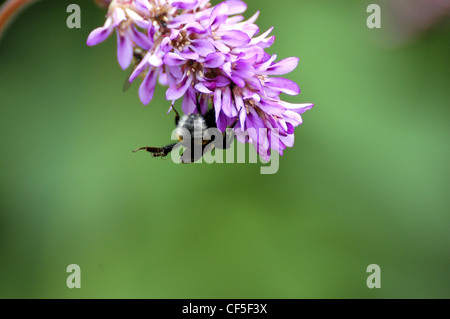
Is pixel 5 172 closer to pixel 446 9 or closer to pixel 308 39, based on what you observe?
pixel 308 39

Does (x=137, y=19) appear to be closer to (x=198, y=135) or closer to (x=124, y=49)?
(x=124, y=49)

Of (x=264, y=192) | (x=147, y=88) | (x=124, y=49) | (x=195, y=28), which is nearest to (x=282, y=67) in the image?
(x=195, y=28)

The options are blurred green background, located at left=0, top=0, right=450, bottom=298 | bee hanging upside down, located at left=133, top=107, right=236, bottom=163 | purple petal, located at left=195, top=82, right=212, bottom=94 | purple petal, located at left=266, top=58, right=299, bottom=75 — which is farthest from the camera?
blurred green background, located at left=0, top=0, right=450, bottom=298

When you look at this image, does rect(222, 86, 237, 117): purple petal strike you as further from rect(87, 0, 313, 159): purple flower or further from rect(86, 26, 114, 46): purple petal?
rect(86, 26, 114, 46): purple petal

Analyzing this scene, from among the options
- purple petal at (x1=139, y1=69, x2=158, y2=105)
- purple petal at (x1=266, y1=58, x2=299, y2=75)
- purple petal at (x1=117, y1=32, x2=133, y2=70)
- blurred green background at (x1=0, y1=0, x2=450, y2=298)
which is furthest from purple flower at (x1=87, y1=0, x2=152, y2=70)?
blurred green background at (x1=0, y1=0, x2=450, y2=298)

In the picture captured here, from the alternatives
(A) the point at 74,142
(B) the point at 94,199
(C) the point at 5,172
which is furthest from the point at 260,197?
(C) the point at 5,172
